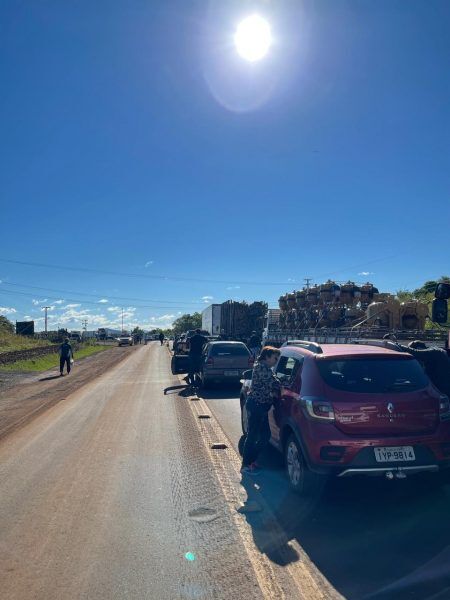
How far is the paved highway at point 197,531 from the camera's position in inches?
146

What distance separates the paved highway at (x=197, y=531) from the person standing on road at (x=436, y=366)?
1189 mm

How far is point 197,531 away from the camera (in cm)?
467

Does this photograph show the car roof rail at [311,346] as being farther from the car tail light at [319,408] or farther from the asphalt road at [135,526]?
the asphalt road at [135,526]

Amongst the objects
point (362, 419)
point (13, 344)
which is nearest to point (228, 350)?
point (362, 419)

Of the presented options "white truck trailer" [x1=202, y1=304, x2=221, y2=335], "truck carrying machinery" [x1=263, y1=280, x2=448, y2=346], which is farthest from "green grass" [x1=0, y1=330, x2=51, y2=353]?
"truck carrying machinery" [x1=263, y1=280, x2=448, y2=346]

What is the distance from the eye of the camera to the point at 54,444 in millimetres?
8305

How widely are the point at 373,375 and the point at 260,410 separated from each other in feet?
5.30

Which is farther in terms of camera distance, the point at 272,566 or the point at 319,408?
the point at 319,408

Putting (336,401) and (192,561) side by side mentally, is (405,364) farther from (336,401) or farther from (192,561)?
(192,561)

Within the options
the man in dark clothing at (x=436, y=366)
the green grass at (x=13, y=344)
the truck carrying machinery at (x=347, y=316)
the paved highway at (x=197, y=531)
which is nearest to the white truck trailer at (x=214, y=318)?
the truck carrying machinery at (x=347, y=316)

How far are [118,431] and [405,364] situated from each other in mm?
5564

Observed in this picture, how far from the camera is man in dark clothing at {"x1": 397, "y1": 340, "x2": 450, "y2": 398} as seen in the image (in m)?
6.11

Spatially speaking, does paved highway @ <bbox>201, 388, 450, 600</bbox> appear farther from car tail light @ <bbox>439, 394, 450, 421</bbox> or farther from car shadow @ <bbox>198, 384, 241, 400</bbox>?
car shadow @ <bbox>198, 384, 241, 400</bbox>

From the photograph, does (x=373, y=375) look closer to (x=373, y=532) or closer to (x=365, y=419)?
(x=365, y=419)
